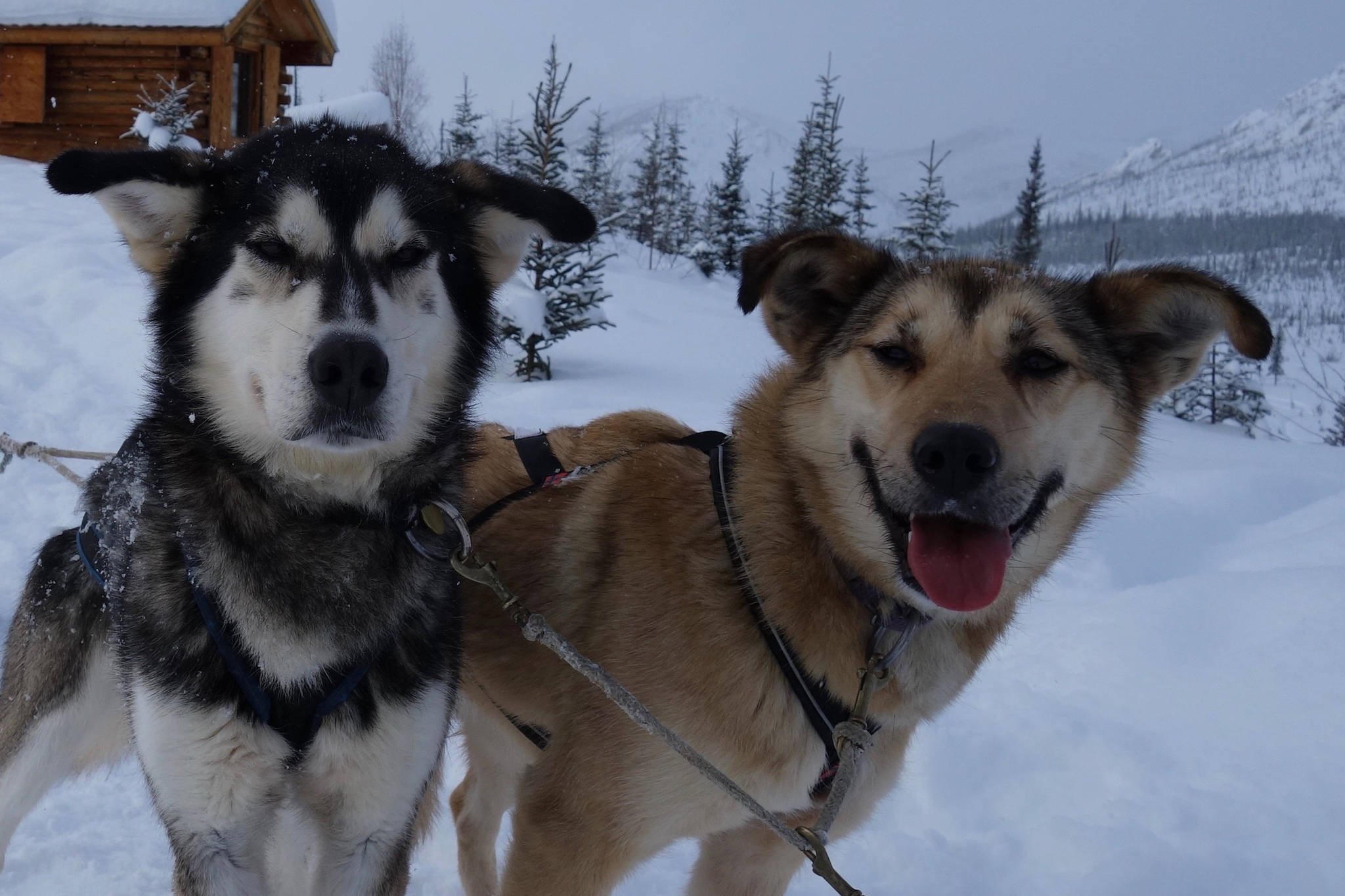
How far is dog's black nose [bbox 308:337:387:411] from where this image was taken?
1790 mm

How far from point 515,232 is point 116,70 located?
23774 millimetres

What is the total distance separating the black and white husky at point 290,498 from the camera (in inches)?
73.7

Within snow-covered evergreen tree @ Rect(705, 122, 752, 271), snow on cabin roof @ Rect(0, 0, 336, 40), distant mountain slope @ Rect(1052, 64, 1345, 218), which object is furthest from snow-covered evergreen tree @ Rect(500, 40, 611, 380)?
distant mountain slope @ Rect(1052, 64, 1345, 218)

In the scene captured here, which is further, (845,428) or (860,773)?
(860,773)

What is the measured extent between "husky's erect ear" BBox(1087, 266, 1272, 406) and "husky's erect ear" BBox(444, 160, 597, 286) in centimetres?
132

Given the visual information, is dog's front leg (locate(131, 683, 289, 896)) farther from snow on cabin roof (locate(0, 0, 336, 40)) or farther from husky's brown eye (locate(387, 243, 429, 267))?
snow on cabin roof (locate(0, 0, 336, 40))

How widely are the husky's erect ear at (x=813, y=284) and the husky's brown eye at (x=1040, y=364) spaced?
0.43 metres

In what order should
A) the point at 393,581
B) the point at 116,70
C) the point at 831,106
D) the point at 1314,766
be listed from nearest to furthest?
the point at 393,581, the point at 1314,766, the point at 116,70, the point at 831,106

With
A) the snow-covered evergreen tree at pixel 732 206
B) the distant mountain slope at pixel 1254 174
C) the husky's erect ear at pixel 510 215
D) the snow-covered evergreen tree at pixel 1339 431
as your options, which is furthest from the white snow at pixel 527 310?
the distant mountain slope at pixel 1254 174

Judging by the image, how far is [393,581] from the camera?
210 centimetres

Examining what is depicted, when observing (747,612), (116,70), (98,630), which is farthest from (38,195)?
(747,612)

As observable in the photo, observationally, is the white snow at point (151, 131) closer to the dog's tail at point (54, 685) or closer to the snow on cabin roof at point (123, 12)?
the snow on cabin roof at point (123, 12)

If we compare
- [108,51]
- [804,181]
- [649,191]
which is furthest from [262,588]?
[649,191]

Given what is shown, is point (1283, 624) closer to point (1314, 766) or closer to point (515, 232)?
point (1314, 766)
